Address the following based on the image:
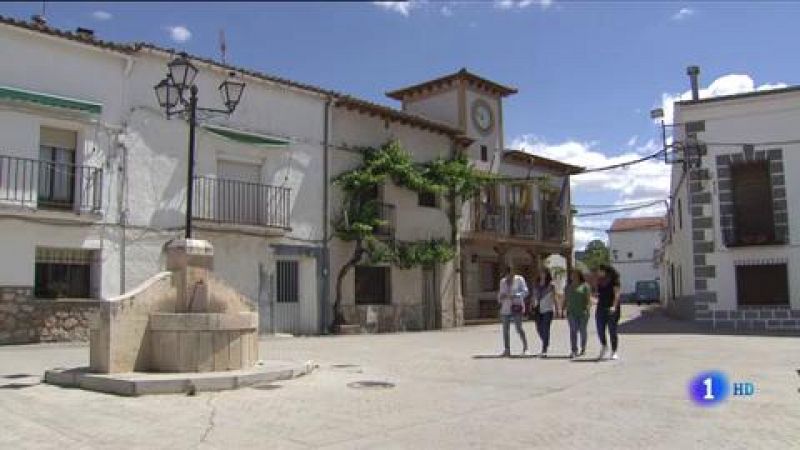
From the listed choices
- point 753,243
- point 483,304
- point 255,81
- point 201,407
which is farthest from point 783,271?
point 201,407

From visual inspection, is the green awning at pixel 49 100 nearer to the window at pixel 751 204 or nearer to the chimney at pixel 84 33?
the chimney at pixel 84 33

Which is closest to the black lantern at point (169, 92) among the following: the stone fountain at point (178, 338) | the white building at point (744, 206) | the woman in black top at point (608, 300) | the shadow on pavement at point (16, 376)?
the stone fountain at point (178, 338)

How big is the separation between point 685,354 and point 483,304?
1574 centimetres

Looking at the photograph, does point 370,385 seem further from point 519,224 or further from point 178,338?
point 519,224

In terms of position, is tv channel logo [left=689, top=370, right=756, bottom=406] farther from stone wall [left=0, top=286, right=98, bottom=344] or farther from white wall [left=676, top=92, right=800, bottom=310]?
stone wall [left=0, top=286, right=98, bottom=344]

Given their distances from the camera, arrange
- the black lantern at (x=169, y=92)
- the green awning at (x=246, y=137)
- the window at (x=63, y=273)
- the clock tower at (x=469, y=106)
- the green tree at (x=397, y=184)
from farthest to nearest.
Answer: the clock tower at (x=469, y=106), the green tree at (x=397, y=184), the green awning at (x=246, y=137), the window at (x=63, y=273), the black lantern at (x=169, y=92)

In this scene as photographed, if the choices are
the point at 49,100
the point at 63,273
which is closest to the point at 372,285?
the point at 63,273

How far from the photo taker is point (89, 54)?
54.3 feet

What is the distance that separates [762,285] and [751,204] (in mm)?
2131

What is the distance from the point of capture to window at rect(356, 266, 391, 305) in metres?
22.7

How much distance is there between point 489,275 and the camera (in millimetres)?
29766

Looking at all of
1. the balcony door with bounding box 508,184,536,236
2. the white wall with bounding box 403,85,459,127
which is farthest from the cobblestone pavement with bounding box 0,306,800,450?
the balcony door with bounding box 508,184,536,236

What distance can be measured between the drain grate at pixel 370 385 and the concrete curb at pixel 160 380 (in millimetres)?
966

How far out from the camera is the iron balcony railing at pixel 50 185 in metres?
15.2
